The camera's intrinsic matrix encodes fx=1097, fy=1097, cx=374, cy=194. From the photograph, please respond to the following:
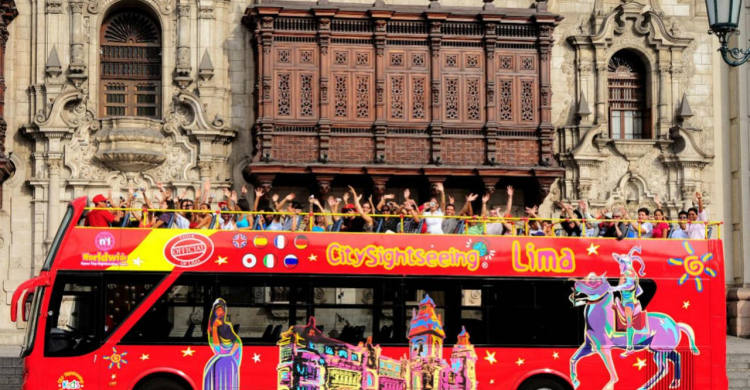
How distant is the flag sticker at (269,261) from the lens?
60.0ft

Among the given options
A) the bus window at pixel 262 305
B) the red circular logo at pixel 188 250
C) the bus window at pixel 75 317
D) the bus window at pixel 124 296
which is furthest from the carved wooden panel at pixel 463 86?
the bus window at pixel 75 317

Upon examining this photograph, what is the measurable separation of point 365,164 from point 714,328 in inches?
466

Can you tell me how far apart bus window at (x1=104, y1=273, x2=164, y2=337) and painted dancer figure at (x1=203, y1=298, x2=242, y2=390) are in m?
1.15

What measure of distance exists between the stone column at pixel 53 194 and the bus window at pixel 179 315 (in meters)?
11.6

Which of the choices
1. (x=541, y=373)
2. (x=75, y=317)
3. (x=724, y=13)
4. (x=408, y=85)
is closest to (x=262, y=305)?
(x=75, y=317)

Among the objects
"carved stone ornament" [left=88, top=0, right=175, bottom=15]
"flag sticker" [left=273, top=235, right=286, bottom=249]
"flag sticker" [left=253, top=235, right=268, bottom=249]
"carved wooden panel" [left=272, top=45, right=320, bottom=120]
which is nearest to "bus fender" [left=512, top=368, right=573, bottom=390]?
"flag sticker" [left=273, top=235, right=286, bottom=249]

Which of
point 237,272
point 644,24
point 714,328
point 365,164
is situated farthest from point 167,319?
point 644,24

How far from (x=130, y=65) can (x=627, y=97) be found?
14226 millimetres

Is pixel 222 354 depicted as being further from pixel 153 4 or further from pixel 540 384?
pixel 153 4

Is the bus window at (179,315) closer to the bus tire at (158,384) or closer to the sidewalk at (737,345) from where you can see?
the bus tire at (158,384)

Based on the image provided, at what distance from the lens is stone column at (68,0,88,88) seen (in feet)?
94.7

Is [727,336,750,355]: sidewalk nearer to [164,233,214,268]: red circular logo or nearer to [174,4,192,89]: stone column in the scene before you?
[164,233,214,268]: red circular logo

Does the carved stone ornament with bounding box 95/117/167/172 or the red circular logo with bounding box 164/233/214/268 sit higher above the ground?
the carved stone ornament with bounding box 95/117/167/172

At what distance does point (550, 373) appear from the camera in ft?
62.4
